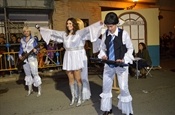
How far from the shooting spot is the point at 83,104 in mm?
6188

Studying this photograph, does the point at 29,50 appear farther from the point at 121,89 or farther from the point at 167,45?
the point at 167,45

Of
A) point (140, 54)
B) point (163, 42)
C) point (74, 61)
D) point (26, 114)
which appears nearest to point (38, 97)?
point (26, 114)

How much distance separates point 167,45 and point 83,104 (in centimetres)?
1365

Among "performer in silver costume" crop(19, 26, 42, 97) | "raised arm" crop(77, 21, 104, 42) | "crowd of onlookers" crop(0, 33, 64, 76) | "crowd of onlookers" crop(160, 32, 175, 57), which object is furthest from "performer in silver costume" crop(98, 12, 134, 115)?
"crowd of onlookers" crop(160, 32, 175, 57)

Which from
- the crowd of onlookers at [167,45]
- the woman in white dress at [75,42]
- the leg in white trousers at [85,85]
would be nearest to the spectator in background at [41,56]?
the leg in white trousers at [85,85]

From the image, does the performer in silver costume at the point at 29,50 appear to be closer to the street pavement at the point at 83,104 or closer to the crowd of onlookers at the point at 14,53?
the street pavement at the point at 83,104

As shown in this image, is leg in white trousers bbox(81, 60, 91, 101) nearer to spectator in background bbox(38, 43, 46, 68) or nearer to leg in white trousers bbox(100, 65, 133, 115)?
leg in white trousers bbox(100, 65, 133, 115)

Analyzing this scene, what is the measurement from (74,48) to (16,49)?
6215mm

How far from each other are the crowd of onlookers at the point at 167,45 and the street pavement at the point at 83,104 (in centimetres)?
816

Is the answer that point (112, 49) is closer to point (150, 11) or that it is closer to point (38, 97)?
point (38, 97)

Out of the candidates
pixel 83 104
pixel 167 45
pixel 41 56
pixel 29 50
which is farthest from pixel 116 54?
pixel 167 45

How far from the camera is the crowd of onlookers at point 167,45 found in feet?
58.0

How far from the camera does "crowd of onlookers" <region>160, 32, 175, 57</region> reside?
1768cm

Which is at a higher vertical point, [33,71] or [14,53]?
[14,53]
